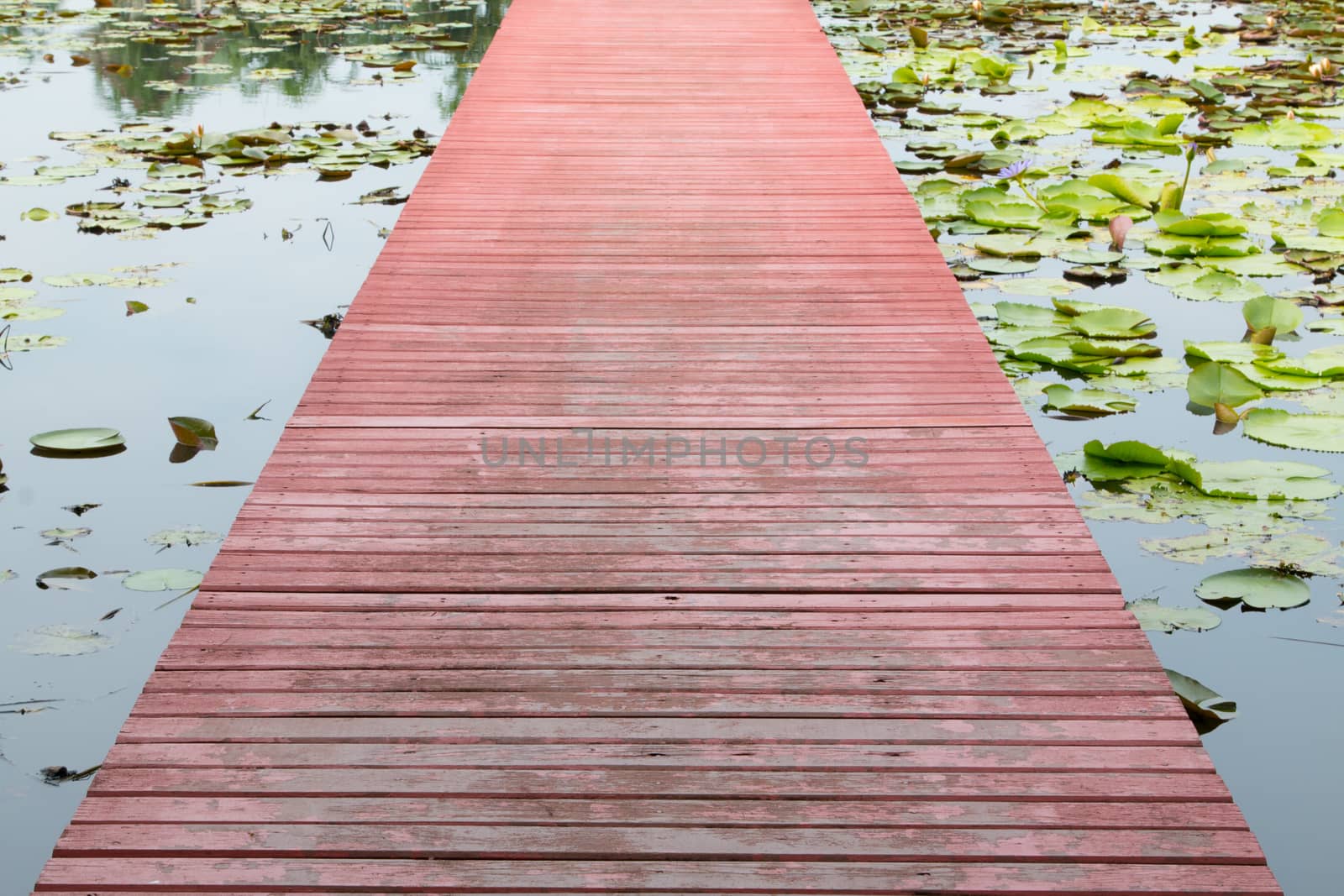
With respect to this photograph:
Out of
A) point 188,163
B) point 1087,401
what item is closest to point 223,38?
point 188,163

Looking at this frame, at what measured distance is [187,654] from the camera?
169 centimetres

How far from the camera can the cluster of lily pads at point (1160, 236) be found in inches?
87.1

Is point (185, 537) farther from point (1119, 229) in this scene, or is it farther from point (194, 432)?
point (1119, 229)

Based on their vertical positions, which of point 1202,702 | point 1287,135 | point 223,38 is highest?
point 223,38

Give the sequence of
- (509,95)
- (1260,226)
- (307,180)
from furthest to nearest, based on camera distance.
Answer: (509,95)
(307,180)
(1260,226)

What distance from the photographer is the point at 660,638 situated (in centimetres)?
173

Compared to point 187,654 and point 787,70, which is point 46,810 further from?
point 787,70

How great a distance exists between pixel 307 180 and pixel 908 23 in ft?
12.0

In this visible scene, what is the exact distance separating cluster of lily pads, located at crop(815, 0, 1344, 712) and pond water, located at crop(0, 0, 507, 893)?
160cm

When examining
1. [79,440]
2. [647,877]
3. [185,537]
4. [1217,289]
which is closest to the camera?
[647,877]

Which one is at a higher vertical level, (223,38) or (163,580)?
(223,38)

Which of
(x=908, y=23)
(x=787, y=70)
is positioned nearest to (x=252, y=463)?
(x=787, y=70)

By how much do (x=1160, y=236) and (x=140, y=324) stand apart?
2651 millimetres

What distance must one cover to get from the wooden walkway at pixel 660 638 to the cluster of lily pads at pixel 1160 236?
247 mm
